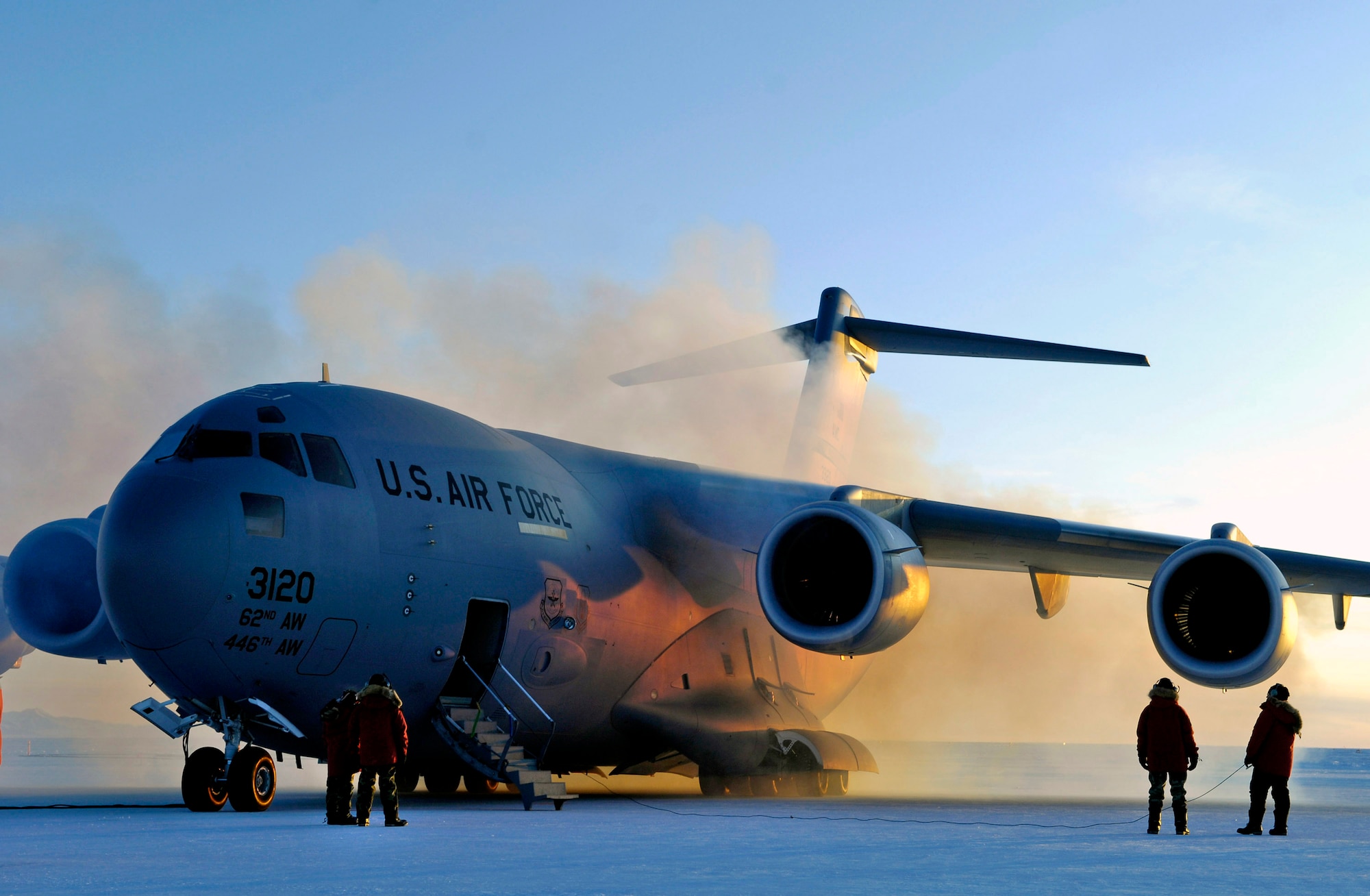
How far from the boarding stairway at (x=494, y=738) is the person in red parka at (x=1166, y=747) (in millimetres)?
4349

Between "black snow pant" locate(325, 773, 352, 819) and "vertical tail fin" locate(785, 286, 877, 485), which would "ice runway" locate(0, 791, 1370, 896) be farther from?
"vertical tail fin" locate(785, 286, 877, 485)

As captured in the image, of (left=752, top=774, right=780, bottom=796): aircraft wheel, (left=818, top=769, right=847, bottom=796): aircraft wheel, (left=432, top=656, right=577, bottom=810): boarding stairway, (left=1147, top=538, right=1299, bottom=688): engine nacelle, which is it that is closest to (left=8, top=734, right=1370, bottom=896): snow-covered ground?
(left=432, top=656, right=577, bottom=810): boarding stairway

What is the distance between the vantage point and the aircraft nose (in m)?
8.96

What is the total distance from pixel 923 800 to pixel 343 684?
627 cm

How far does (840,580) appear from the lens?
12352mm

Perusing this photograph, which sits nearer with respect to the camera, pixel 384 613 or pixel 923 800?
pixel 384 613

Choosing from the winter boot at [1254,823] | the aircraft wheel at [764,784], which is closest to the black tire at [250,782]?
the aircraft wheel at [764,784]

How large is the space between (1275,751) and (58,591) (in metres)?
10.2

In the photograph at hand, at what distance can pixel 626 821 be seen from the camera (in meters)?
9.02

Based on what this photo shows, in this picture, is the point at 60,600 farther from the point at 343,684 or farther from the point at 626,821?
the point at 626,821

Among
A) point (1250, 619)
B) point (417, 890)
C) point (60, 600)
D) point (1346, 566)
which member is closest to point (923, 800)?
point (1250, 619)

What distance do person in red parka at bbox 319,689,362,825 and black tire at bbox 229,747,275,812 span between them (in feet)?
1.95

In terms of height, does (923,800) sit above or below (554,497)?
below

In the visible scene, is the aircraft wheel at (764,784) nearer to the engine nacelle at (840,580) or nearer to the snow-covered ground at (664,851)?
the snow-covered ground at (664,851)
